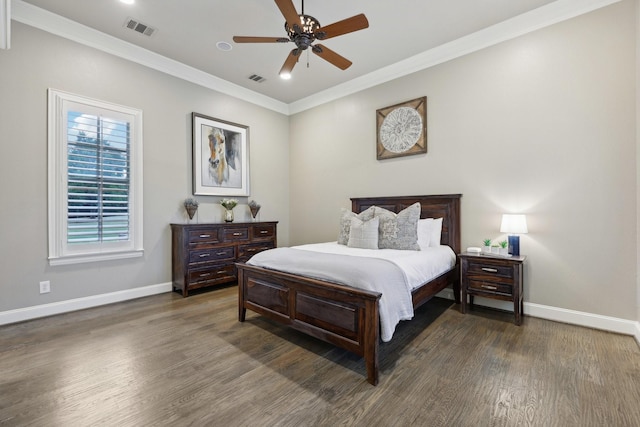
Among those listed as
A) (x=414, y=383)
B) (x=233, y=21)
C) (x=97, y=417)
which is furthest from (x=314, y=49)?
(x=97, y=417)

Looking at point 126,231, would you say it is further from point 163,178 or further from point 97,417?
point 97,417

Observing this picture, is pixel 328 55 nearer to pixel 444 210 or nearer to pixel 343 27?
pixel 343 27

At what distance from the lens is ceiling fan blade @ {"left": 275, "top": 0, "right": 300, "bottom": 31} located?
7.42ft

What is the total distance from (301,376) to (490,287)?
223 cm

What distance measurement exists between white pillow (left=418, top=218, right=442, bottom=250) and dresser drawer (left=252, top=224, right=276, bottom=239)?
253cm

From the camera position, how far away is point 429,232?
11.9ft

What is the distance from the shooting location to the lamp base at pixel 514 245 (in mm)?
3097

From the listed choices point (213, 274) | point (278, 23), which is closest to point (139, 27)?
point (278, 23)

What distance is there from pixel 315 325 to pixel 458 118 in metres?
3.16

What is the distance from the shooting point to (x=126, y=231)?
3773 mm

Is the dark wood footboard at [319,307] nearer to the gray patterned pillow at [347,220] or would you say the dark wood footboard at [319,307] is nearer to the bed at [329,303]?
the bed at [329,303]

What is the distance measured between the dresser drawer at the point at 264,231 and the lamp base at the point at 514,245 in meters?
3.49

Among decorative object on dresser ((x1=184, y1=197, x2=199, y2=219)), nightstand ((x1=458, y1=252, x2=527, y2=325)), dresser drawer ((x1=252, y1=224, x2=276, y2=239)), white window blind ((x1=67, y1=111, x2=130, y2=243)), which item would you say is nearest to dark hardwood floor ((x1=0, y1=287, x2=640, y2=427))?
nightstand ((x1=458, y1=252, x2=527, y2=325))

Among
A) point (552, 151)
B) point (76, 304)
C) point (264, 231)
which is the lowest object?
point (76, 304)
